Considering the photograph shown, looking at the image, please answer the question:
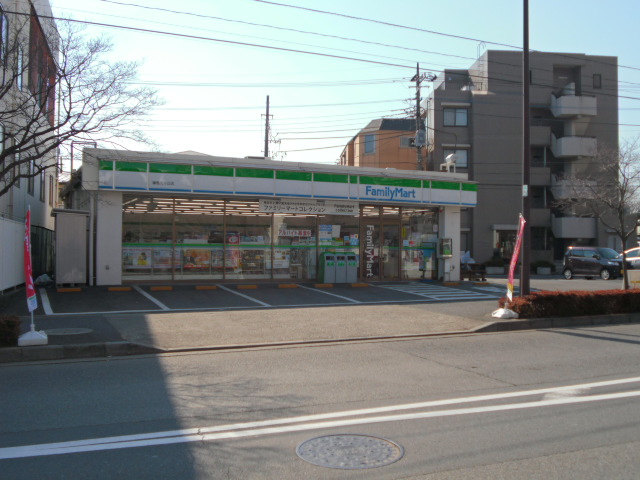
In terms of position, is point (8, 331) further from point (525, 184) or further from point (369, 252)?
point (369, 252)

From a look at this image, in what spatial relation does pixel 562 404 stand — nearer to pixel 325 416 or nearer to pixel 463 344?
pixel 325 416

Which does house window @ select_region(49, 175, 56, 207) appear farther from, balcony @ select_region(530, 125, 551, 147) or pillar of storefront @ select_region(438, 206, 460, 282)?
balcony @ select_region(530, 125, 551, 147)

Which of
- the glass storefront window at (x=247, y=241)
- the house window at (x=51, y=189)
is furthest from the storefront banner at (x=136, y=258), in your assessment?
the house window at (x=51, y=189)

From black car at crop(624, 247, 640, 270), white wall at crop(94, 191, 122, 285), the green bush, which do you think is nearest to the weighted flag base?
the green bush

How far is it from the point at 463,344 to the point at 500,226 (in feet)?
94.3

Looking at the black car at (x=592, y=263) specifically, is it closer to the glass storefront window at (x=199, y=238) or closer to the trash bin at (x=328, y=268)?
the trash bin at (x=328, y=268)

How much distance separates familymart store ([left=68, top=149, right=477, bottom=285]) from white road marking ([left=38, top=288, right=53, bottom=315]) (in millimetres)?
1638

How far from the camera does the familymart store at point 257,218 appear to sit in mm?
18031

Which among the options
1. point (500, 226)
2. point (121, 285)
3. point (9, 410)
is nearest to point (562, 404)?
point (9, 410)

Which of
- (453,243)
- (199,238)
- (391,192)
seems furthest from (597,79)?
(199,238)

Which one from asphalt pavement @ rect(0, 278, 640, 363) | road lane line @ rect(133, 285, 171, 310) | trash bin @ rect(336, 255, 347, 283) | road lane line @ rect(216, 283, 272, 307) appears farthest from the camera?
trash bin @ rect(336, 255, 347, 283)

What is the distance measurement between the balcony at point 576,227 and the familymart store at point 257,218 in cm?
1709

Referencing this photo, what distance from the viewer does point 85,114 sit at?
1167 cm

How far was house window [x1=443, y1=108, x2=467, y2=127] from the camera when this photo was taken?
1510 inches
